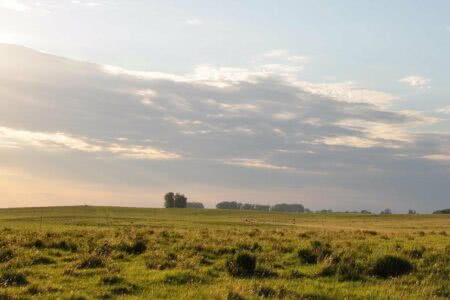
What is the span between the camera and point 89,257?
18.1m

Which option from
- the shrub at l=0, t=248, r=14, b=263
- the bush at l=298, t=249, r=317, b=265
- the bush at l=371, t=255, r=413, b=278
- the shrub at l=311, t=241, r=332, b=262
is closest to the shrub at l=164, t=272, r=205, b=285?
the bush at l=298, t=249, r=317, b=265

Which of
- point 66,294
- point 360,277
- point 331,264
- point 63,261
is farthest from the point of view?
point 63,261

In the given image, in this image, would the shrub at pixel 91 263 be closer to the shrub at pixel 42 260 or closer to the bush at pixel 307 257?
the shrub at pixel 42 260

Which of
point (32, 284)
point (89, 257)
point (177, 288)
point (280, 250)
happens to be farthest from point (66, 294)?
point (280, 250)

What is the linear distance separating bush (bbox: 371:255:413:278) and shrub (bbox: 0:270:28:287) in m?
11.2

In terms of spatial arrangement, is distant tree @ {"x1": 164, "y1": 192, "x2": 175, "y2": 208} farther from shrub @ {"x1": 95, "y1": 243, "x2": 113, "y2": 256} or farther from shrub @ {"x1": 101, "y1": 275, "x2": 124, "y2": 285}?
shrub @ {"x1": 101, "y1": 275, "x2": 124, "y2": 285}

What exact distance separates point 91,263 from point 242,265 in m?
5.32

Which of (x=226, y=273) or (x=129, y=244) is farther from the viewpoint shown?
(x=129, y=244)

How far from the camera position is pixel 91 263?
17750mm

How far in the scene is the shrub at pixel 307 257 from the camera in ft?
64.2

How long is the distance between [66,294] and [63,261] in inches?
282

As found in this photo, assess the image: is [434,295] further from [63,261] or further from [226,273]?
[63,261]

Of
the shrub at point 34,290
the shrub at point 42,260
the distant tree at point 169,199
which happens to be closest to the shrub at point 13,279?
the shrub at point 34,290

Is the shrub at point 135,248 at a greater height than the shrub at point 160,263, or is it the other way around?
the shrub at point 135,248
